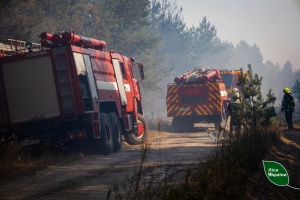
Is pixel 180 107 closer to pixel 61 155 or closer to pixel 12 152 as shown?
pixel 61 155

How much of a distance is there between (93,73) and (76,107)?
4.89 feet

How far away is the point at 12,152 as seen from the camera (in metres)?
11.0

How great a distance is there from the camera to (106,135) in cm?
1358

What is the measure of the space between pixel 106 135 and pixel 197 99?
872 cm

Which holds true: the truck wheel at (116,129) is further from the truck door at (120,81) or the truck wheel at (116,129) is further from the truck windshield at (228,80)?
the truck windshield at (228,80)

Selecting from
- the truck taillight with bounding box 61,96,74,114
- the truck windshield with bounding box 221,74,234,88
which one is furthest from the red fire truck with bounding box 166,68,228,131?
the truck taillight with bounding box 61,96,74,114

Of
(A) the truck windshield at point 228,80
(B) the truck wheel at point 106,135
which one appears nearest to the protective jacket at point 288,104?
(A) the truck windshield at point 228,80

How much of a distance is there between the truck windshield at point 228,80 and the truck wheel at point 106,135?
1114cm

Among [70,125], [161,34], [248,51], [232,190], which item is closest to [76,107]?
[70,125]

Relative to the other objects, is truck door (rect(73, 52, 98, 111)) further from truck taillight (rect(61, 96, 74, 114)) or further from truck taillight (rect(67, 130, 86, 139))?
truck taillight (rect(67, 130, 86, 139))

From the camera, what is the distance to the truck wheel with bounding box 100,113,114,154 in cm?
1345

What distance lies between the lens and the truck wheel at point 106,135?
13.4 meters

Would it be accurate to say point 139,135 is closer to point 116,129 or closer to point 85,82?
point 116,129

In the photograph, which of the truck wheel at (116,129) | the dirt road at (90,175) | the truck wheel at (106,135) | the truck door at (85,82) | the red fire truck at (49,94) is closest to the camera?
the dirt road at (90,175)
